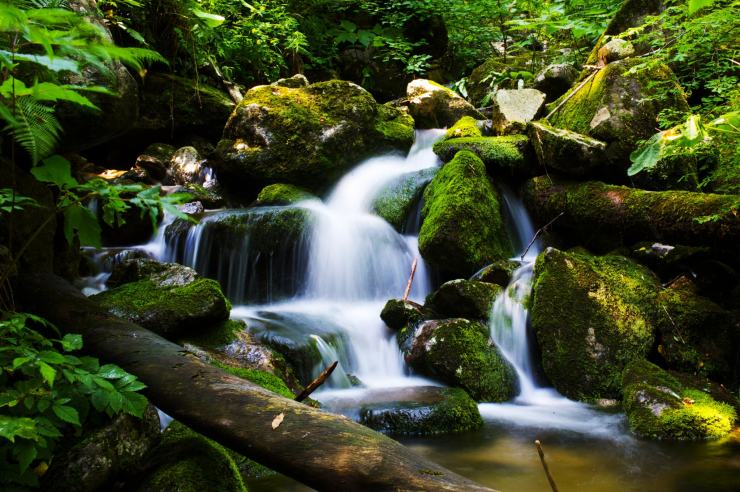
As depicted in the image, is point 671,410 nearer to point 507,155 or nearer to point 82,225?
point 82,225

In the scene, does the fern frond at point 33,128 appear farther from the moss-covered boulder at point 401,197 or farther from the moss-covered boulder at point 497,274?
the moss-covered boulder at point 401,197

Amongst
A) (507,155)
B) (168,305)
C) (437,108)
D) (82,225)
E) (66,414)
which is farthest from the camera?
(437,108)

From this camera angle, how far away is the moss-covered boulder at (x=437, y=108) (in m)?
11.1

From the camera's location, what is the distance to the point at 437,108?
11195 millimetres

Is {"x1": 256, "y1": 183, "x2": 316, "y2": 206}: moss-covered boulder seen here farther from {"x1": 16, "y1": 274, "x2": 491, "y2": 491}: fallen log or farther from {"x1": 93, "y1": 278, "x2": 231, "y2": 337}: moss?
{"x1": 16, "y1": 274, "x2": 491, "y2": 491}: fallen log

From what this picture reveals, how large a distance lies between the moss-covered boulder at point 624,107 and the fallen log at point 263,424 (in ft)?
19.2

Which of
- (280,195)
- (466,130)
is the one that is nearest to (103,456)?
(280,195)

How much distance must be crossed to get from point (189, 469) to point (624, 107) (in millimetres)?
6948

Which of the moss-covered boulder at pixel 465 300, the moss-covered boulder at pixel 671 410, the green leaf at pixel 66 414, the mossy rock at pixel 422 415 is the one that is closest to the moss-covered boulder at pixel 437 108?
the moss-covered boulder at pixel 465 300

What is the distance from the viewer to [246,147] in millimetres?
8844

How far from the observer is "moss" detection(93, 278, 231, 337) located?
4.27 metres

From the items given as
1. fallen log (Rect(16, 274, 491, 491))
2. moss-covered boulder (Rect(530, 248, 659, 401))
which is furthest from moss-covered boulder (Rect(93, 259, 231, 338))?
moss-covered boulder (Rect(530, 248, 659, 401))

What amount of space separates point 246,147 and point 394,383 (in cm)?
516

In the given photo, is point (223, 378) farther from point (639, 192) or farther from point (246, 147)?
point (246, 147)
